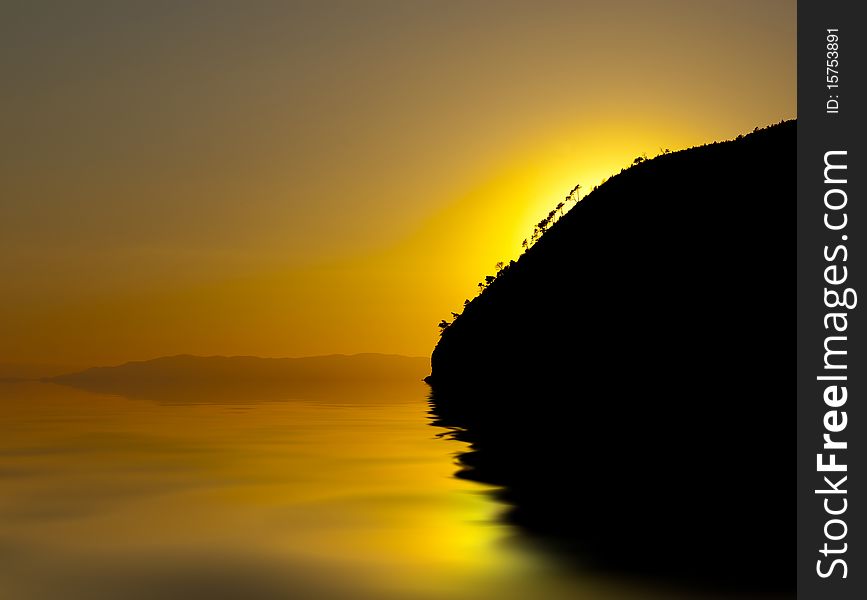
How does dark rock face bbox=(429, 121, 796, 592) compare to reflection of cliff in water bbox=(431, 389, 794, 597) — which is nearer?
reflection of cliff in water bbox=(431, 389, 794, 597)

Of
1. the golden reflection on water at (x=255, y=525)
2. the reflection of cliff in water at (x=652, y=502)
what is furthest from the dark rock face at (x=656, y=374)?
the golden reflection on water at (x=255, y=525)

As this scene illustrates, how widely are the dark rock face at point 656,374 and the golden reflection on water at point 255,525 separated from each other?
2178 millimetres

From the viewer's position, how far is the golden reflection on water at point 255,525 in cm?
1642

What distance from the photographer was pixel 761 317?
59062 millimetres

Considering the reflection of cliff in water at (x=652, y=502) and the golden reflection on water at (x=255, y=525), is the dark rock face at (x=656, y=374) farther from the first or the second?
the golden reflection on water at (x=255, y=525)

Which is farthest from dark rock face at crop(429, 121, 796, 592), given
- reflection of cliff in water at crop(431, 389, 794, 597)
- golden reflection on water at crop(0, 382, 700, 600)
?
golden reflection on water at crop(0, 382, 700, 600)

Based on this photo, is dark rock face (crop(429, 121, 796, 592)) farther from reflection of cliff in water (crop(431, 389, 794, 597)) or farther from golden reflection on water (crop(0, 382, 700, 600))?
golden reflection on water (crop(0, 382, 700, 600))

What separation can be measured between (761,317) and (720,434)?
16.1 m

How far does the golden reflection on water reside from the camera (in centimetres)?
1642

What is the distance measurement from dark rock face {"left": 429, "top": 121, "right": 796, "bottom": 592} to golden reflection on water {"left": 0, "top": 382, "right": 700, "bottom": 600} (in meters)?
2.18

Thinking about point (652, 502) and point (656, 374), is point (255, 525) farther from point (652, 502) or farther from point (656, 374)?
point (656, 374)

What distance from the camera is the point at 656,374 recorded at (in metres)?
64.6
